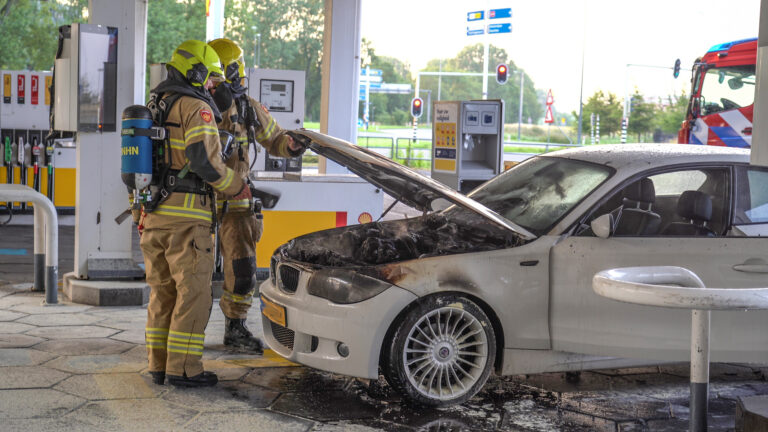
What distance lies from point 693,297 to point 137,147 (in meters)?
3.30

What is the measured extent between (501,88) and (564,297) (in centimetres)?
5736

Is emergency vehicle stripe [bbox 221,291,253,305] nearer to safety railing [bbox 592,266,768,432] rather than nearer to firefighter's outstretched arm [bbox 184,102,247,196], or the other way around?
firefighter's outstretched arm [bbox 184,102,247,196]

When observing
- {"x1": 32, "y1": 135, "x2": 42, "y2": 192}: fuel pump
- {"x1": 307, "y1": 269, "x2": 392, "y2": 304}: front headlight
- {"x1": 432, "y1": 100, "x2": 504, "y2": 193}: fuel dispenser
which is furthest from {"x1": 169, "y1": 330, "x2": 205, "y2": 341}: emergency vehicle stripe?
{"x1": 32, "y1": 135, "x2": 42, "y2": 192}: fuel pump

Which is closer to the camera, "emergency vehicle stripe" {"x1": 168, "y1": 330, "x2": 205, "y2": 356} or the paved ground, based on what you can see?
the paved ground

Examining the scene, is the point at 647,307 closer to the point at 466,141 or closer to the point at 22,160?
→ the point at 466,141

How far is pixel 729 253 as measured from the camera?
5.20m

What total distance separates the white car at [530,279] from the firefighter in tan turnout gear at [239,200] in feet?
1.80

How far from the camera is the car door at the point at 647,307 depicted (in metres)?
5.05

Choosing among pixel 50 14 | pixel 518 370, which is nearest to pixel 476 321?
pixel 518 370

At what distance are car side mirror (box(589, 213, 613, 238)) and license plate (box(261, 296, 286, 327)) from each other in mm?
1832

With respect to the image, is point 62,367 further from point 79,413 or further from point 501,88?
point 501,88

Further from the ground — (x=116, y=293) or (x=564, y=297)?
(x=564, y=297)

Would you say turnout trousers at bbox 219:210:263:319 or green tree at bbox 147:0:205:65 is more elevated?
green tree at bbox 147:0:205:65

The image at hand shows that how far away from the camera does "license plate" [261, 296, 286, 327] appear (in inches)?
202
